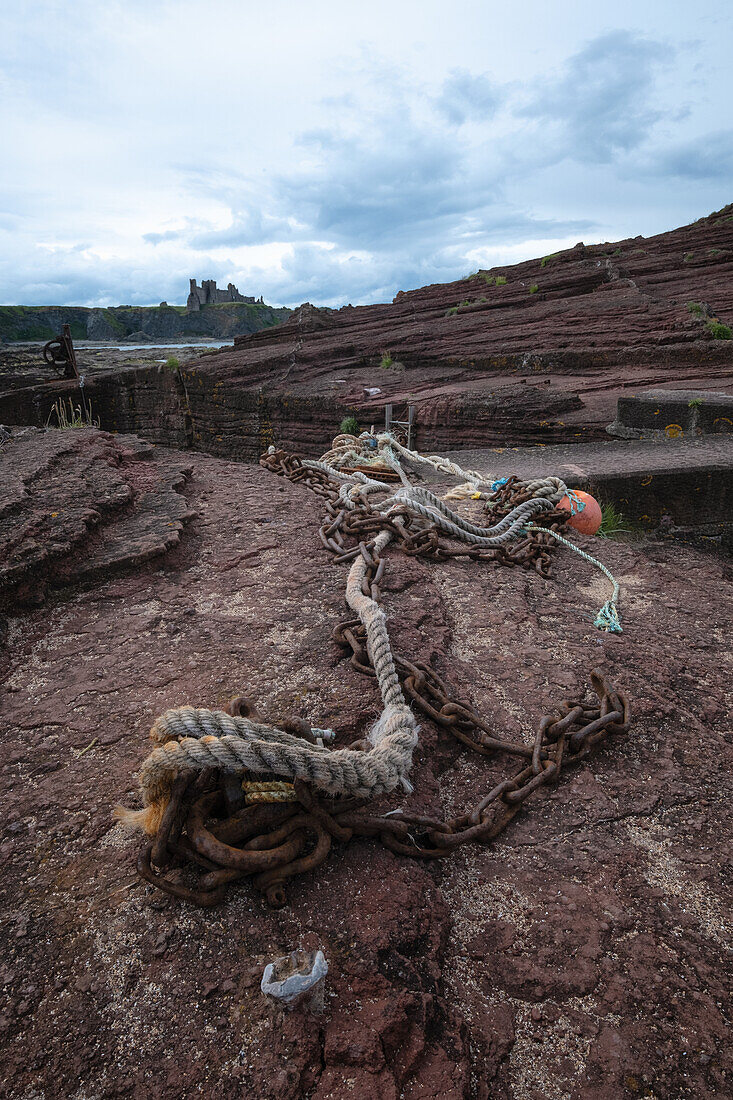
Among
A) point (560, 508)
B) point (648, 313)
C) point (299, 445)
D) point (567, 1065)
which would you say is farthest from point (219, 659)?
point (648, 313)

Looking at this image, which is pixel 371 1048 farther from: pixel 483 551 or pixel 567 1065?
pixel 483 551

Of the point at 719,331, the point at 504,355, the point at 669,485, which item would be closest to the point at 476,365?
the point at 504,355

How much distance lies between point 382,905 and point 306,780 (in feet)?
1.04

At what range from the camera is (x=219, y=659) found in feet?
6.93

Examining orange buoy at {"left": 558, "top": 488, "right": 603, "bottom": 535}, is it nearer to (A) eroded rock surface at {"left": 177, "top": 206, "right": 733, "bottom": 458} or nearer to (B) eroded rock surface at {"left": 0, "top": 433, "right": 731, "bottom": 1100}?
(B) eroded rock surface at {"left": 0, "top": 433, "right": 731, "bottom": 1100}

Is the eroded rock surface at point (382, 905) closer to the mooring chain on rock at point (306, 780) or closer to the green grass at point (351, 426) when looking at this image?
the mooring chain on rock at point (306, 780)

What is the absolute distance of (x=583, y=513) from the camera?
384cm

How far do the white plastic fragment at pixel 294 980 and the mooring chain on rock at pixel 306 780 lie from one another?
0.44 ft

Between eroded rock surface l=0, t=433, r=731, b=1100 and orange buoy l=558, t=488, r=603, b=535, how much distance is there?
1.48m

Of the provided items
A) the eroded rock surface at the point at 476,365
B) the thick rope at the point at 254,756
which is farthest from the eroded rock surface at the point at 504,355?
the thick rope at the point at 254,756

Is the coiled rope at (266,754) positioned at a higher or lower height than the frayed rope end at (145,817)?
higher

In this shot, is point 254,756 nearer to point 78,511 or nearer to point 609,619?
point 609,619

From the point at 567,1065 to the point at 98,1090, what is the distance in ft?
2.79

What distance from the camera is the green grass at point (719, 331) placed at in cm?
815
